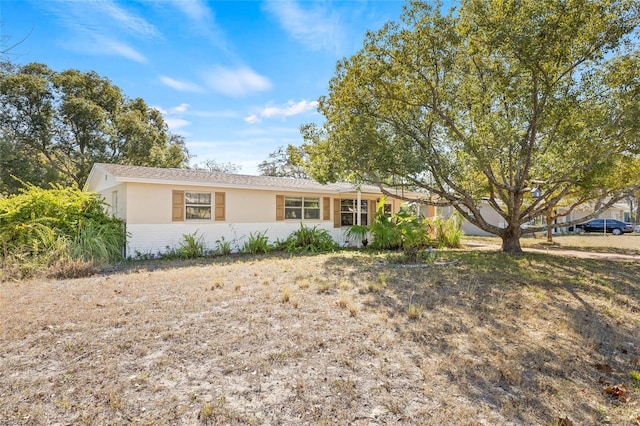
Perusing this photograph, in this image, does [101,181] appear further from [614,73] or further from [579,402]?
[614,73]

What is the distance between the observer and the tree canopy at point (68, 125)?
67.5 feet

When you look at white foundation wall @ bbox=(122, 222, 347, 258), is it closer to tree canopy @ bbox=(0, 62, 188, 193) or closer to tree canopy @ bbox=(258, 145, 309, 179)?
tree canopy @ bbox=(0, 62, 188, 193)

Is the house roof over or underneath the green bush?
over

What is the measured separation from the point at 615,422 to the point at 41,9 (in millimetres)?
8873

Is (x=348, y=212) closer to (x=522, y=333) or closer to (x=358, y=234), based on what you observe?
(x=358, y=234)

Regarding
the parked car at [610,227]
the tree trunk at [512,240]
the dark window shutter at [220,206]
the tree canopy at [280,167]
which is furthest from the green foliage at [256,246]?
the parked car at [610,227]

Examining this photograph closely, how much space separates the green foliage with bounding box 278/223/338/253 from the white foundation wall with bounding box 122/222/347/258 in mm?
549

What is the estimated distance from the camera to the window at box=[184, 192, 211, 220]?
12.1 meters

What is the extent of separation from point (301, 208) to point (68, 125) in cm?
1780

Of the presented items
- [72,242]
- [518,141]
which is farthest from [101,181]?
[518,141]

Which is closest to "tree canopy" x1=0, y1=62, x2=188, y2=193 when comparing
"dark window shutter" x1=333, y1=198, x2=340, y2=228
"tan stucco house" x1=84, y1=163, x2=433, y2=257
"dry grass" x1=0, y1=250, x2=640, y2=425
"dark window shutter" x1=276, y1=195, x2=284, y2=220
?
"tan stucco house" x1=84, y1=163, x2=433, y2=257

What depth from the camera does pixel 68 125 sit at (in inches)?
868

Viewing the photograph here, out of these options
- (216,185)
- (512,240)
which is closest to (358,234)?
(512,240)

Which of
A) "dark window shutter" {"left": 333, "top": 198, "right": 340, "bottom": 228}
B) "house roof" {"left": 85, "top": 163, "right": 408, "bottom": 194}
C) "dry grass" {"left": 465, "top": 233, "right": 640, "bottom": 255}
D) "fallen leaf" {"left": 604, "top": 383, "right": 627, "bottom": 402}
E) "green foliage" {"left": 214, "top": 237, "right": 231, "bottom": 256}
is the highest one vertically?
"house roof" {"left": 85, "top": 163, "right": 408, "bottom": 194}
